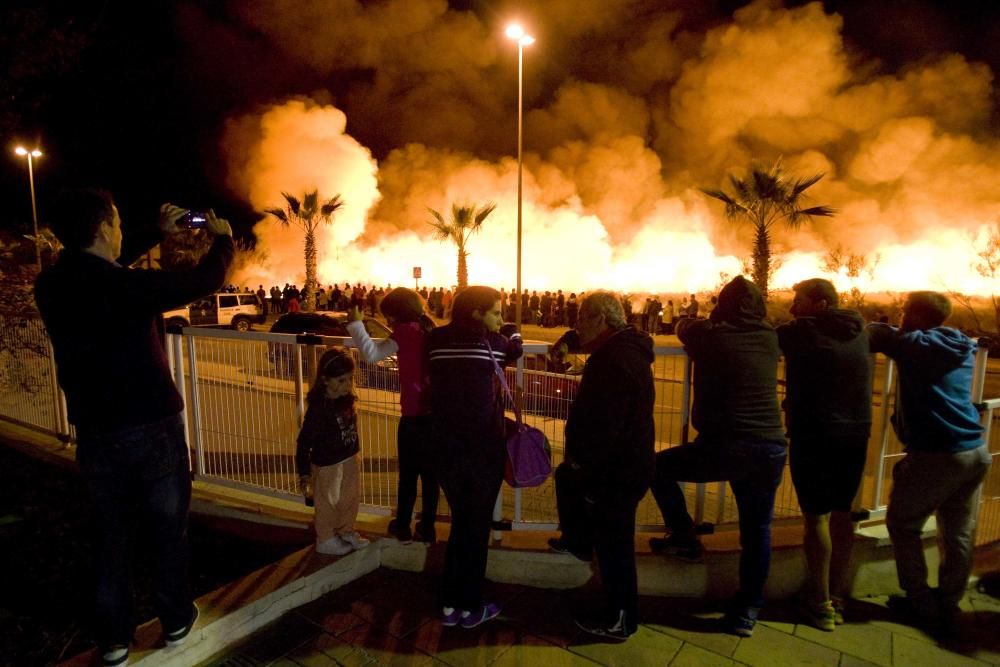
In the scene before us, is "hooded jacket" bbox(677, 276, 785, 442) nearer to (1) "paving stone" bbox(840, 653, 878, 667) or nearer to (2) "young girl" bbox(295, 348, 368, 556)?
(1) "paving stone" bbox(840, 653, 878, 667)

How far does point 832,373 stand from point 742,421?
0.58 m

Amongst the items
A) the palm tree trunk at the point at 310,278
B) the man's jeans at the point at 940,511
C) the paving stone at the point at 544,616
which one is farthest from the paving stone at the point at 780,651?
the palm tree trunk at the point at 310,278

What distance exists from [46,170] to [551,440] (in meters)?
37.6

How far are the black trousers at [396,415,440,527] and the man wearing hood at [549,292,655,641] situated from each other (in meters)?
0.86

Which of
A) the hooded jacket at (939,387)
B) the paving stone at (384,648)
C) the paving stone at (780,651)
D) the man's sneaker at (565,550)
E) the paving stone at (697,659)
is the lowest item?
the paving stone at (780,651)

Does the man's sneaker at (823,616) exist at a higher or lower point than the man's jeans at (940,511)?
lower

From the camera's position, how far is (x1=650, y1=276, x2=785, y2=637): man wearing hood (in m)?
3.18

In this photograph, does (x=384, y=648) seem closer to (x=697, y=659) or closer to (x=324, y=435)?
(x=324, y=435)

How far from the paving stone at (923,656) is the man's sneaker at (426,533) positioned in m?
2.63

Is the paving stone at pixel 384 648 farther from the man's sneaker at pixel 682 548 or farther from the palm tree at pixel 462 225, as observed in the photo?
the palm tree at pixel 462 225

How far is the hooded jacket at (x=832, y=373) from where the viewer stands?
3246 mm

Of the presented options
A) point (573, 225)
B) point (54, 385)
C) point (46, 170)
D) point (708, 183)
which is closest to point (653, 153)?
point (708, 183)

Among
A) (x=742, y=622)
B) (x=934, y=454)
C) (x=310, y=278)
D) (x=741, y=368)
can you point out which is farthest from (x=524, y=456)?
(x=310, y=278)

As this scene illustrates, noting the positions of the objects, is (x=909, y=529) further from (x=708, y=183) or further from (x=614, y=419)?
A: (x=708, y=183)
